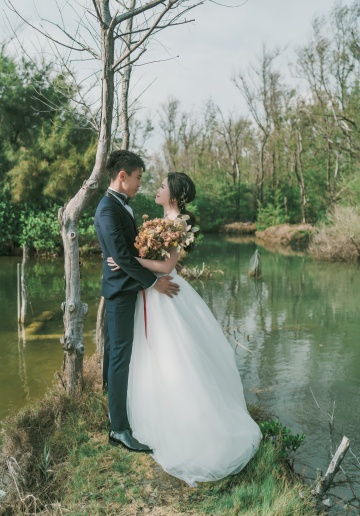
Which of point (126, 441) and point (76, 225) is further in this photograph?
point (76, 225)

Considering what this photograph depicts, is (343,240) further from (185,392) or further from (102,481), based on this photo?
(102,481)

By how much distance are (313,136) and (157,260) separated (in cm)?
3590

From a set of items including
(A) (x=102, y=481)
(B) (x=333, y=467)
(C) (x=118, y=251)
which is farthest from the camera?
(C) (x=118, y=251)

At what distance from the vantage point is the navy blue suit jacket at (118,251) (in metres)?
3.66

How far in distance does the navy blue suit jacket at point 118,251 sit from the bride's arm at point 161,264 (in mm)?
55

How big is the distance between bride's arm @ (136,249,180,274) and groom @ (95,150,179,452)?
6cm

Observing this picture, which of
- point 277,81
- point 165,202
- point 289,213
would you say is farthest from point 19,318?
point 277,81

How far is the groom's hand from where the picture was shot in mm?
3764

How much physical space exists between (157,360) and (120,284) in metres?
0.60

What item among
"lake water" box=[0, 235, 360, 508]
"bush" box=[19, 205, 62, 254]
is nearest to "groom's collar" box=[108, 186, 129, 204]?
"lake water" box=[0, 235, 360, 508]

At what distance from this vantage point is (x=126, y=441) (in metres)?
3.73

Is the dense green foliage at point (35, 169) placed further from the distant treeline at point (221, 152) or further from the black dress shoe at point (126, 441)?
the black dress shoe at point (126, 441)

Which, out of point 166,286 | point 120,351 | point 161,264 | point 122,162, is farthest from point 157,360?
point 122,162

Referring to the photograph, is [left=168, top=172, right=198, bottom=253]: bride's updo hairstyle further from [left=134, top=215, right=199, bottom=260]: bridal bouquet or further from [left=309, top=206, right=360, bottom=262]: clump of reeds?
[left=309, top=206, right=360, bottom=262]: clump of reeds
